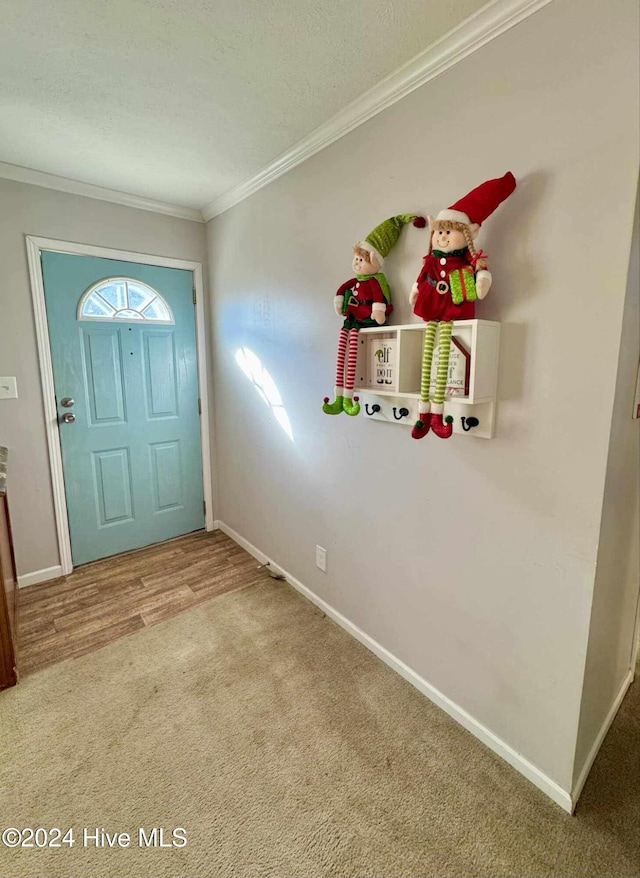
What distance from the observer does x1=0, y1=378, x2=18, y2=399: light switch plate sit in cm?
231

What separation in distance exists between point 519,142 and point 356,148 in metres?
0.75

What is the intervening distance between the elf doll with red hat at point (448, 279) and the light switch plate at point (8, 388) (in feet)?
7.49

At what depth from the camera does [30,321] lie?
93.1 inches

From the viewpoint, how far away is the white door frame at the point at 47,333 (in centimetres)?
236

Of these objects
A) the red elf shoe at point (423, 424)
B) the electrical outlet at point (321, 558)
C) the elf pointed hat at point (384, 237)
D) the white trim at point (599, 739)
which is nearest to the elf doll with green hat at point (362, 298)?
the elf pointed hat at point (384, 237)

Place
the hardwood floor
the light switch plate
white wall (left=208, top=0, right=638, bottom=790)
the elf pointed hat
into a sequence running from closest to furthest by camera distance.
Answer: white wall (left=208, top=0, right=638, bottom=790) < the elf pointed hat < the hardwood floor < the light switch plate

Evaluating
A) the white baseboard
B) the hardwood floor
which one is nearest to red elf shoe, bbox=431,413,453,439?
the hardwood floor

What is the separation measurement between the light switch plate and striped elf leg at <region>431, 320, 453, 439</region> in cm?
236

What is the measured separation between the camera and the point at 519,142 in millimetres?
1192

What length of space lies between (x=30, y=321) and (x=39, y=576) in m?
1.55

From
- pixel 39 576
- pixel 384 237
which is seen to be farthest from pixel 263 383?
pixel 39 576

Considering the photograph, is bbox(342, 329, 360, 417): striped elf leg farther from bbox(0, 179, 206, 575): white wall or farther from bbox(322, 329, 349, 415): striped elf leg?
bbox(0, 179, 206, 575): white wall

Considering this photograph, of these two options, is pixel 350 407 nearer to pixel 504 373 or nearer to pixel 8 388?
pixel 504 373

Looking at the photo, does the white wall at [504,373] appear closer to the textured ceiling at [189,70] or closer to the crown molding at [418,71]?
the crown molding at [418,71]
